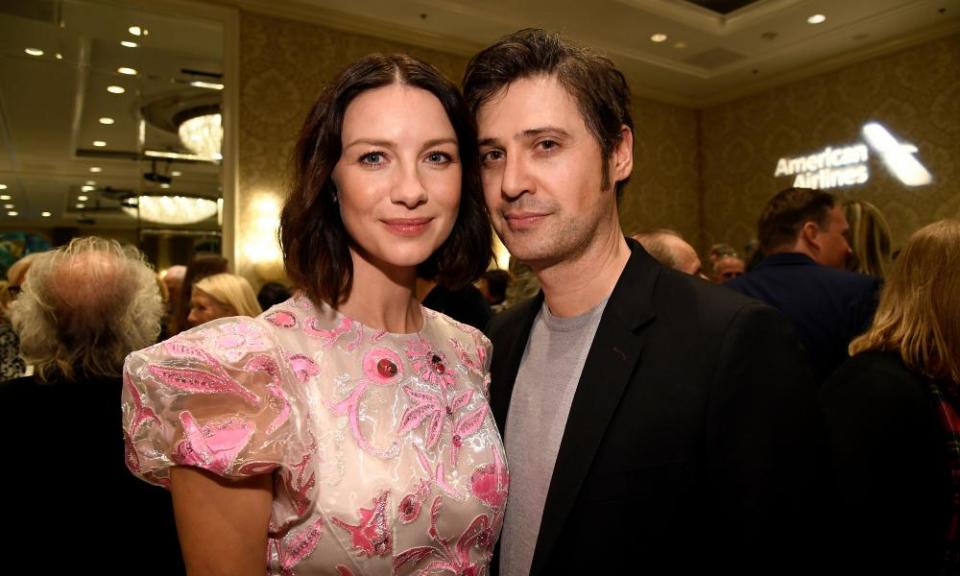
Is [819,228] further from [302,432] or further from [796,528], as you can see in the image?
[302,432]

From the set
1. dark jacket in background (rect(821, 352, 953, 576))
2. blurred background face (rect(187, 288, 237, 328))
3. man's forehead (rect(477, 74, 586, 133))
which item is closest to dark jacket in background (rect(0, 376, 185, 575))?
man's forehead (rect(477, 74, 586, 133))

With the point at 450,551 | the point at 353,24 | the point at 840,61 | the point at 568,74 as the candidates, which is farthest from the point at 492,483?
the point at 840,61

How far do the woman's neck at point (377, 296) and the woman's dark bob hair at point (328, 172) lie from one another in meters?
0.02

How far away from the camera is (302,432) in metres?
1.18

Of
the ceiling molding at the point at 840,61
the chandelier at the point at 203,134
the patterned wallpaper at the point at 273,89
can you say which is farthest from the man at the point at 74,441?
the ceiling molding at the point at 840,61

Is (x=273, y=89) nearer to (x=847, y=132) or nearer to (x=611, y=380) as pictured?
(x=611, y=380)

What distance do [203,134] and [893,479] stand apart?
20.0ft

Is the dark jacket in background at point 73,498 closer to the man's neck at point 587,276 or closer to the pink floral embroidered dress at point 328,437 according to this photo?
the pink floral embroidered dress at point 328,437

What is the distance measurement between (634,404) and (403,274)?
571 millimetres

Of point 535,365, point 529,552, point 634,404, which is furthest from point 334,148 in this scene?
point 529,552

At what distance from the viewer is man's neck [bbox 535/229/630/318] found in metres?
1.50

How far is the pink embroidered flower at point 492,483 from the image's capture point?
1337mm

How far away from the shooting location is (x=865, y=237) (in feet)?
11.8

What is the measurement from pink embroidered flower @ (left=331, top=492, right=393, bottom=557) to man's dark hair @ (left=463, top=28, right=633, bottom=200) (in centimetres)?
85
